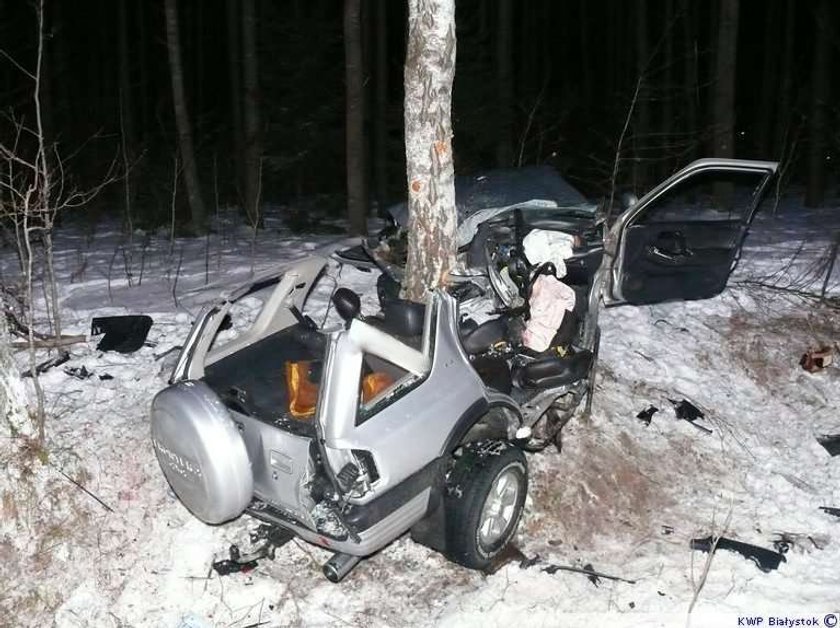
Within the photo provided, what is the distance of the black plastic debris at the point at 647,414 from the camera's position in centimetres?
674

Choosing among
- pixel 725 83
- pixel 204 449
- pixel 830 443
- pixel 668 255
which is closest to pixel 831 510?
pixel 830 443

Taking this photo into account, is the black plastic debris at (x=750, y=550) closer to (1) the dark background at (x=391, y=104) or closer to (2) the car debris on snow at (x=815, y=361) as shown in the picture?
(2) the car debris on snow at (x=815, y=361)

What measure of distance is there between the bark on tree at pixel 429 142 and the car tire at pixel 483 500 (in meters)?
2.16

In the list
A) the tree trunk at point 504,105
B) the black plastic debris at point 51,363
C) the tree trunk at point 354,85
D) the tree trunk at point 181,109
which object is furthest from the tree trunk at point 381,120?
the black plastic debris at point 51,363

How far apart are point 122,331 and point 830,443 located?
6.25m

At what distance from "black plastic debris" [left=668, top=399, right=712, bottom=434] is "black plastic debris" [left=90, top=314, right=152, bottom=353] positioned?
4.72 m

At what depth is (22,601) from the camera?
4918mm

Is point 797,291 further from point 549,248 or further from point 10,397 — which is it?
point 10,397

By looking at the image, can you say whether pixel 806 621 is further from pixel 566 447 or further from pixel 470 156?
pixel 470 156

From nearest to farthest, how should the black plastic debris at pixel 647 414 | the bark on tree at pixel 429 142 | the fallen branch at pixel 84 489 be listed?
the fallen branch at pixel 84 489 → the bark on tree at pixel 429 142 → the black plastic debris at pixel 647 414

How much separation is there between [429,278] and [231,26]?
17.4m

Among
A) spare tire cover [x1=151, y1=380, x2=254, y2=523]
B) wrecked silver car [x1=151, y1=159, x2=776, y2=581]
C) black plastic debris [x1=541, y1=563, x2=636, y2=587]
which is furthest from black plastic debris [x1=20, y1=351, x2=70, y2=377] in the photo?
black plastic debris [x1=541, y1=563, x2=636, y2=587]

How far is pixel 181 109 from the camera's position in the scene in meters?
12.3

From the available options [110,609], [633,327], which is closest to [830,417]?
[633,327]
